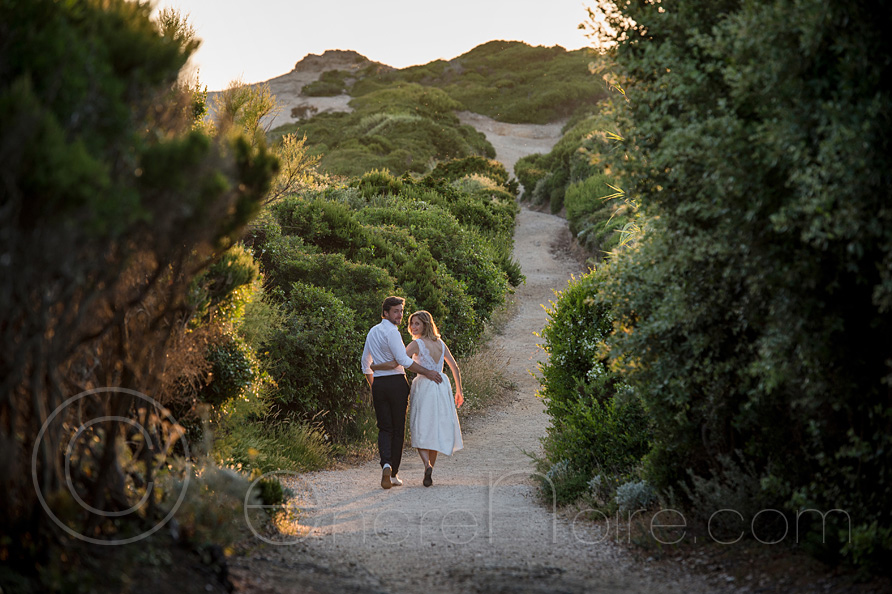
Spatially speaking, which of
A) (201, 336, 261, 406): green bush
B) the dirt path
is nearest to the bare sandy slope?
the dirt path

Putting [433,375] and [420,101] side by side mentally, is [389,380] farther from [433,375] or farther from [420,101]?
[420,101]

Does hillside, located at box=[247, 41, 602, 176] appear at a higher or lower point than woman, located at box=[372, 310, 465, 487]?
higher

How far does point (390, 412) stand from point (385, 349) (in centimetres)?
68

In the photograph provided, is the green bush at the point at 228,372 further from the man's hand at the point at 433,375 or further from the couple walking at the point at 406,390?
the man's hand at the point at 433,375

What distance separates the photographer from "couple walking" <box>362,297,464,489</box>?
7.79m

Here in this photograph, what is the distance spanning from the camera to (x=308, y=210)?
11516 millimetres

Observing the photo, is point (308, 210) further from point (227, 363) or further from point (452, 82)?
point (452, 82)

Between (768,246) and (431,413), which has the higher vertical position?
(768,246)

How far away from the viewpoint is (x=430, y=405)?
8031mm

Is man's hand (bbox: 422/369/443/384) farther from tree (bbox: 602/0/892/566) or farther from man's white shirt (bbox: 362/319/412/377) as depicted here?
tree (bbox: 602/0/892/566)

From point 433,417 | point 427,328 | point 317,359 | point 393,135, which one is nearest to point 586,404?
point 433,417

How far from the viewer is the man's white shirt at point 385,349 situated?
769 centimetres

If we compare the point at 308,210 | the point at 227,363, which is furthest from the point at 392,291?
the point at 227,363

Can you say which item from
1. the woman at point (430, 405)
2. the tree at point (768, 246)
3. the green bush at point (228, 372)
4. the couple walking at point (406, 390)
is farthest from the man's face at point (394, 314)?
the tree at point (768, 246)
